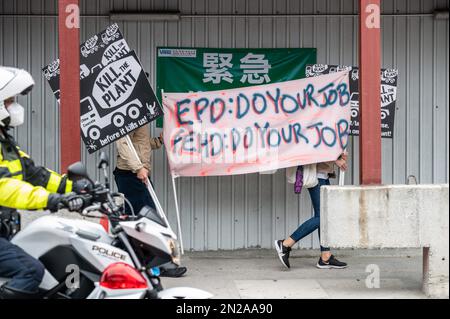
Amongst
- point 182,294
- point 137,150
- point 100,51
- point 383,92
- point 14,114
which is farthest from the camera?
point 383,92

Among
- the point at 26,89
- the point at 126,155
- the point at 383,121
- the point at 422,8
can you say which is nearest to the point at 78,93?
the point at 126,155

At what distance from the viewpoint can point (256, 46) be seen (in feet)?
32.1

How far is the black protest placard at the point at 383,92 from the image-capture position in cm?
945

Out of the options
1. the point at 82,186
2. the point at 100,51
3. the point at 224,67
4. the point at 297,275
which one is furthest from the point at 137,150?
the point at 82,186

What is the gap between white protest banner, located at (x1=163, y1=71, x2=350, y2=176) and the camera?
898 cm

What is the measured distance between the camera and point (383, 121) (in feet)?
31.4

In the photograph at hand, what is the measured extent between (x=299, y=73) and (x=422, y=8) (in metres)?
1.85

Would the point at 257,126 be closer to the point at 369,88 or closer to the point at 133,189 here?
the point at 133,189

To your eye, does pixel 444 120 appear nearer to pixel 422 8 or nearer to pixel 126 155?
pixel 422 8

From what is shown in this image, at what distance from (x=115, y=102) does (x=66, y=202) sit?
3.33m

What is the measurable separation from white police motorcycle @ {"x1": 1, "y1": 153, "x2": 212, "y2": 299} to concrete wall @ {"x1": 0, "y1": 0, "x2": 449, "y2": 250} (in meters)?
4.25

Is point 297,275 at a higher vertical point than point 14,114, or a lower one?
lower

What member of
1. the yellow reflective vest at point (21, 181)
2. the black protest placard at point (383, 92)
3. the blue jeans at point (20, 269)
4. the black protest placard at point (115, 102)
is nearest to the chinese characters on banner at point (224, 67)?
the black protest placard at point (383, 92)

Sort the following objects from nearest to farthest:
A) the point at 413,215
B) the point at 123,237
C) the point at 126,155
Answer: the point at 123,237, the point at 413,215, the point at 126,155
